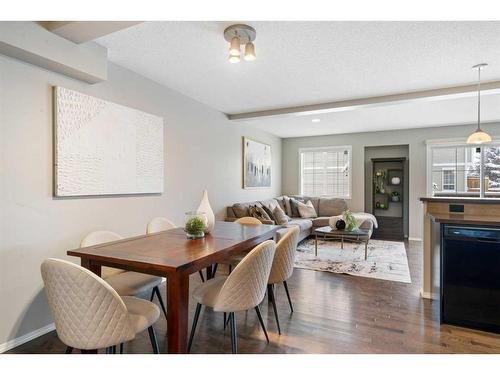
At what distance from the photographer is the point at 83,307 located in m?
1.39

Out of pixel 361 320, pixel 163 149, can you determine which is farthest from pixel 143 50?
pixel 361 320

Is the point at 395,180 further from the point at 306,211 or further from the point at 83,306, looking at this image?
the point at 83,306

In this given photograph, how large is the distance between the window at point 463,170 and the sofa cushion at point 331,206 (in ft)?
6.05

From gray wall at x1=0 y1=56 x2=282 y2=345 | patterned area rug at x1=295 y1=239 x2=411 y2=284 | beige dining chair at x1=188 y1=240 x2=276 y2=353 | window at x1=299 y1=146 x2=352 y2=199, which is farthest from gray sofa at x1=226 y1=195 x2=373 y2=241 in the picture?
beige dining chair at x1=188 y1=240 x2=276 y2=353

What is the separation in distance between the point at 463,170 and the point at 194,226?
20.1ft

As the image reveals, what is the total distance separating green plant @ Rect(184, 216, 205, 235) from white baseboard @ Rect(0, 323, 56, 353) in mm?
1438

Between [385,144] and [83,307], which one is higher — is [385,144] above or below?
above

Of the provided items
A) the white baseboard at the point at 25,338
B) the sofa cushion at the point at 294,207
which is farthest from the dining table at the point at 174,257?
the sofa cushion at the point at 294,207

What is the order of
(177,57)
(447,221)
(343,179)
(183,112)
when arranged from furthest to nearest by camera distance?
(343,179) < (183,112) < (177,57) < (447,221)

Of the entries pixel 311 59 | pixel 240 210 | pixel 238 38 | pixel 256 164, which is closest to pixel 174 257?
pixel 238 38

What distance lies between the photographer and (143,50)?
265 cm

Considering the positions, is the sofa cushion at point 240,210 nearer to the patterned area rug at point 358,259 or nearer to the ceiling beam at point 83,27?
the patterned area rug at point 358,259

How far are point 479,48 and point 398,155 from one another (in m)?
4.29
